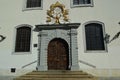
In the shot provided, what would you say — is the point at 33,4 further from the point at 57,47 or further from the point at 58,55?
the point at 58,55

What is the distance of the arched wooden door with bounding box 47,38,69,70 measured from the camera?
40.7ft

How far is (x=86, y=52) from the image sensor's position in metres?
12.2

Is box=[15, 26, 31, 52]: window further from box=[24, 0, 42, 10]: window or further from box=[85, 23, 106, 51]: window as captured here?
box=[85, 23, 106, 51]: window

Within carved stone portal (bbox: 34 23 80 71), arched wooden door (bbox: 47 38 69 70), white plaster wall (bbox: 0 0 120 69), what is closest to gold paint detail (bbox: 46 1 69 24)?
white plaster wall (bbox: 0 0 120 69)

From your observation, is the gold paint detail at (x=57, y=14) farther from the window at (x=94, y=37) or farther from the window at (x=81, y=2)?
the window at (x=94, y=37)

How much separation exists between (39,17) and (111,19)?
5533mm

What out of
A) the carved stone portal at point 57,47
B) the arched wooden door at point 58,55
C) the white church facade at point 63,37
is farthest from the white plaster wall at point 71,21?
the arched wooden door at point 58,55

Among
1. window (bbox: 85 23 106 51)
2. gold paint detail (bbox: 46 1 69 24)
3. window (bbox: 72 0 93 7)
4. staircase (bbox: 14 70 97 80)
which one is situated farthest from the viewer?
window (bbox: 72 0 93 7)

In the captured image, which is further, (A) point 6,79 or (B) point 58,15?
(B) point 58,15

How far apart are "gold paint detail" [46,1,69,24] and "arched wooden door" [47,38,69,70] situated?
5.17 feet

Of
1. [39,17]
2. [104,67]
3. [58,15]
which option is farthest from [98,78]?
[39,17]

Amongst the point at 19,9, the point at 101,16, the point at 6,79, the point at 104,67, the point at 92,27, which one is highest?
the point at 19,9

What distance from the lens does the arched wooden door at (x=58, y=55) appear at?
1240cm

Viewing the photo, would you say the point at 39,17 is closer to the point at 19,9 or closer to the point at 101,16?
the point at 19,9
